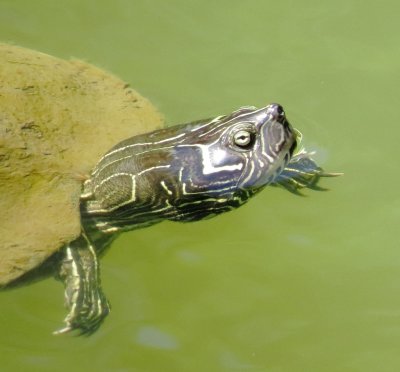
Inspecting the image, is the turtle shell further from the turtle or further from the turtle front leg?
the turtle front leg

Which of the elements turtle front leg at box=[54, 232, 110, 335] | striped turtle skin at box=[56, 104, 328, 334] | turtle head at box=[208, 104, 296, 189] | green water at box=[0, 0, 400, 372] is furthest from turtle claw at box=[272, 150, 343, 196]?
turtle front leg at box=[54, 232, 110, 335]

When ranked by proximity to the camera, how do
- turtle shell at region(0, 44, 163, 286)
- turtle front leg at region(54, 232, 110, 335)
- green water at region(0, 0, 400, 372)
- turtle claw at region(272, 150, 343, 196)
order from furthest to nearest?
1. turtle claw at region(272, 150, 343, 196)
2. green water at region(0, 0, 400, 372)
3. turtle front leg at region(54, 232, 110, 335)
4. turtle shell at region(0, 44, 163, 286)

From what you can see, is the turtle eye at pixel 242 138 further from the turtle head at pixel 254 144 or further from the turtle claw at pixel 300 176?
the turtle claw at pixel 300 176

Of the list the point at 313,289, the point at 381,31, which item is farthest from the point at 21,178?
the point at 381,31

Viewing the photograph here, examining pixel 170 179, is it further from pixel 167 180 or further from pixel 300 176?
pixel 300 176

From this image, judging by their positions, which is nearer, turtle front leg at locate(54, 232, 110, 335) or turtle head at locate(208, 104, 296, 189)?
turtle head at locate(208, 104, 296, 189)

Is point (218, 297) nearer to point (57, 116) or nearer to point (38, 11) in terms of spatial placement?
Answer: point (57, 116)

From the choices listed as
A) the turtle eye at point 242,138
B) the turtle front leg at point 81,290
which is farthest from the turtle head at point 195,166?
the turtle front leg at point 81,290
